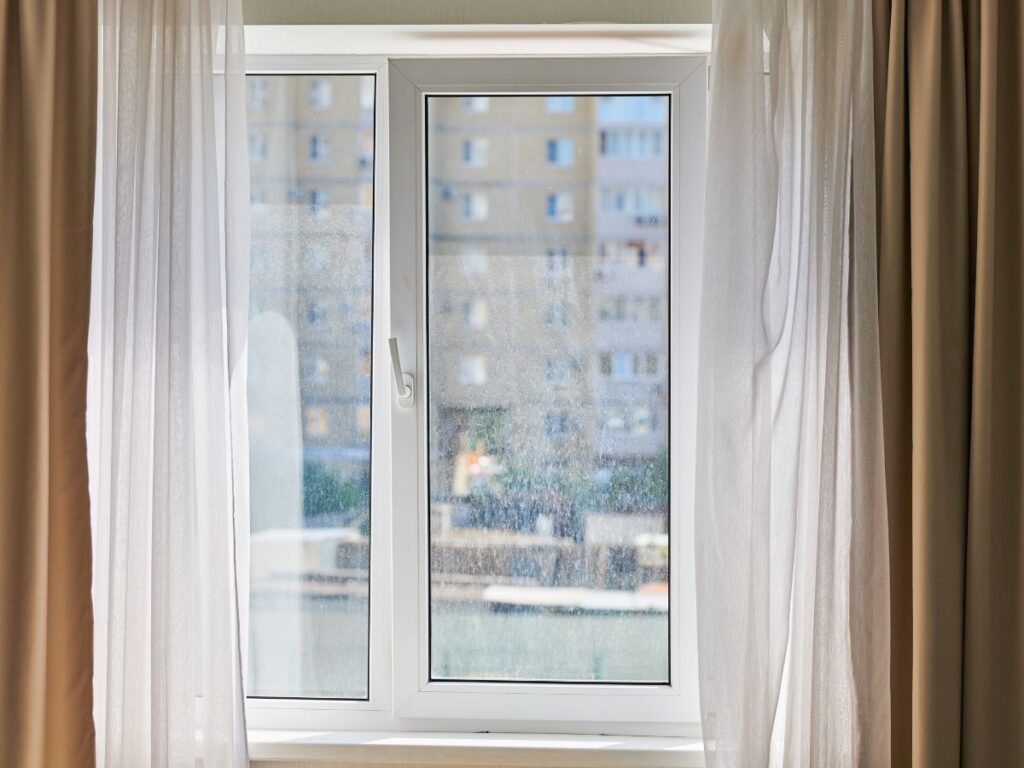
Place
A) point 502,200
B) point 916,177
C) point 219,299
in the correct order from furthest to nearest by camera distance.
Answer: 1. point 502,200
2. point 219,299
3. point 916,177

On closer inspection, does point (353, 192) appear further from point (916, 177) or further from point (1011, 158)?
point (1011, 158)

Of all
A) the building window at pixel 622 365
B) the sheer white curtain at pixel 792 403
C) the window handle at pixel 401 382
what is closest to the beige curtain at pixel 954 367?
the sheer white curtain at pixel 792 403

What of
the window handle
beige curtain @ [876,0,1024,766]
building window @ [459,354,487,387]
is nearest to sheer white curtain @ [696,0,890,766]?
beige curtain @ [876,0,1024,766]

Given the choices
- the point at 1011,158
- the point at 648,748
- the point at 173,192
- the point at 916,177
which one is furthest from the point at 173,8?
the point at 648,748

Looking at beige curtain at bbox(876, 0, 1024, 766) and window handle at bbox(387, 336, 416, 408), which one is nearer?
beige curtain at bbox(876, 0, 1024, 766)

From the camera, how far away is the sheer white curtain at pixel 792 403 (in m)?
1.63

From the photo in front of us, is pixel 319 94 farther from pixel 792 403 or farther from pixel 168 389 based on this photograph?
pixel 792 403

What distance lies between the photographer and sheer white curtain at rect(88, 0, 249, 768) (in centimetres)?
168

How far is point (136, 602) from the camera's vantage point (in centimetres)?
169

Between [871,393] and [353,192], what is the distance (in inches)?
46.2

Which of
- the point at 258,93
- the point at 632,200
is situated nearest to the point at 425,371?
the point at 632,200

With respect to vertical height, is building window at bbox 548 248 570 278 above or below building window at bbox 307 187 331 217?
below

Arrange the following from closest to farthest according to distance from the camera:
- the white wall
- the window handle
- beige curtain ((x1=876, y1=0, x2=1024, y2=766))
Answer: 1. beige curtain ((x1=876, y1=0, x2=1024, y2=766))
2. the white wall
3. the window handle

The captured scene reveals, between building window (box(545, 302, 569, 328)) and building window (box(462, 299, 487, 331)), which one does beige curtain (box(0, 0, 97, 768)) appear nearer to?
building window (box(462, 299, 487, 331))
